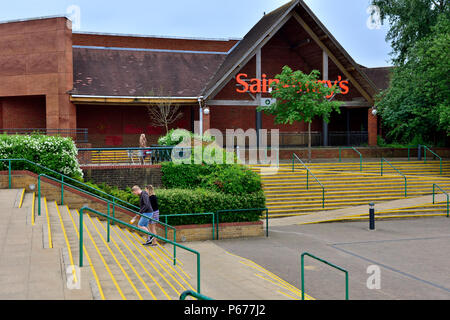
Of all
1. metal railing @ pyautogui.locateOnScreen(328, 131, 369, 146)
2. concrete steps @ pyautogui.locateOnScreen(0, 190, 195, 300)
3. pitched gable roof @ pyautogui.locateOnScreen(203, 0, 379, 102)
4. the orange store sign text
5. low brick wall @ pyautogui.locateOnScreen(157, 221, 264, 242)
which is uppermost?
pitched gable roof @ pyautogui.locateOnScreen(203, 0, 379, 102)

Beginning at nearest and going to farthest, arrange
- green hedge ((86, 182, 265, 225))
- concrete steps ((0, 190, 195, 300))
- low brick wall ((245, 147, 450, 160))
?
concrete steps ((0, 190, 195, 300))
green hedge ((86, 182, 265, 225))
low brick wall ((245, 147, 450, 160))

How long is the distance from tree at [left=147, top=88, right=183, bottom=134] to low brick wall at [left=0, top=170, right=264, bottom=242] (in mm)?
10711

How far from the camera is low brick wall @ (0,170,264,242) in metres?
13.6

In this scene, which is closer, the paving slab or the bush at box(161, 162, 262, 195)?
the bush at box(161, 162, 262, 195)

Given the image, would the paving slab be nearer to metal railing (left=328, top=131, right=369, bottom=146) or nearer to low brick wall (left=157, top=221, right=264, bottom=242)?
low brick wall (left=157, top=221, right=264, bottom=242)

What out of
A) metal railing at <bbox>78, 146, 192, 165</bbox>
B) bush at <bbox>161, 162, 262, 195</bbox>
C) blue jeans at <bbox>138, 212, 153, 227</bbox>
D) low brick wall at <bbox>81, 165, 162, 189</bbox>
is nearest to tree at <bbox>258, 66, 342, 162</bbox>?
metal railing at <bbox>78, 146, 192, 165</bbox>

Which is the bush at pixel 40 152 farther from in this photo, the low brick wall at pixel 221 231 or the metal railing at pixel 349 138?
the metal railing at pixel 349 138

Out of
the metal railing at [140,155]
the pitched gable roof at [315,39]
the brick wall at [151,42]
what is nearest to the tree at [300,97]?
the pitched gable roof at [315,39]

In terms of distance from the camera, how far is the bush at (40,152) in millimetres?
14500

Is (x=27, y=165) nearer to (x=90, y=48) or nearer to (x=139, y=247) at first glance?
(x=139, y=247)

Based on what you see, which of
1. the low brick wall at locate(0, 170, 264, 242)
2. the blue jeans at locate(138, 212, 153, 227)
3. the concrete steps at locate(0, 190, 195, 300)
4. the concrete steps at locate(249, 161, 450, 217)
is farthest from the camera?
the concrete steps at locate(249, 161, 450, 217)

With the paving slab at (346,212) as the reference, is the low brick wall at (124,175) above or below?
above

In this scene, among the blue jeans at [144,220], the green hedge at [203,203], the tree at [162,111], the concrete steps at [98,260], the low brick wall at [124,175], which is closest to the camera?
the concrete steps at [98,260]

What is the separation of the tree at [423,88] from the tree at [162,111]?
12.2 meters
